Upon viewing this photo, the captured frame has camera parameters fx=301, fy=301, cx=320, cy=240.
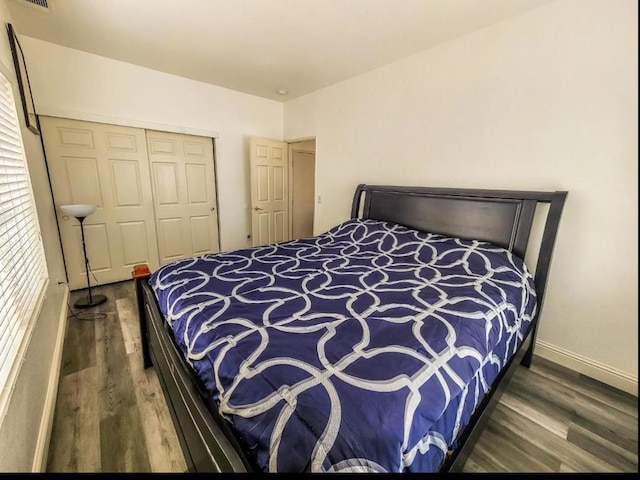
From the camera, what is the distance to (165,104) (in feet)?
11.3

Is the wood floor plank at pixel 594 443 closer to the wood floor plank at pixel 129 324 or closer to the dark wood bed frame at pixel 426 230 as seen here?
the dark wood bed frame at pixel 426 230

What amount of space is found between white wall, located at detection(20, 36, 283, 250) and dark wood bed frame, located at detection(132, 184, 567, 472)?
6.29 ft

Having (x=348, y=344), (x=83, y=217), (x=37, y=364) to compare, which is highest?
(x=83, y=217)

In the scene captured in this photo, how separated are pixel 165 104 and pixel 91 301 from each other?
2.26 meters

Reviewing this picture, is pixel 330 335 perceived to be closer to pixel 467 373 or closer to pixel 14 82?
pixel 467 373

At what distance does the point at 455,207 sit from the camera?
2.41 metres

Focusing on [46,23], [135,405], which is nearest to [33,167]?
[46,23]

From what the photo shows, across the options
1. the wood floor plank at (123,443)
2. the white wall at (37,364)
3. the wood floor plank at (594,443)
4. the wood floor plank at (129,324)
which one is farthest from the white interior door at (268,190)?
the wood floor plank at (594,443)

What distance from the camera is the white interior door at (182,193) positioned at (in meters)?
3.59

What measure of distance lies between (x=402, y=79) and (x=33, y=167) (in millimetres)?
3393

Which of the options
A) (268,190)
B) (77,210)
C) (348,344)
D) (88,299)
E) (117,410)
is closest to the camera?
(348,344)

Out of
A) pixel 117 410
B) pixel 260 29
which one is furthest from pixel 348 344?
pixel 260 29

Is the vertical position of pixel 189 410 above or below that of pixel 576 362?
above

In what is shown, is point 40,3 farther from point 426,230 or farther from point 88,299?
point 426,230
